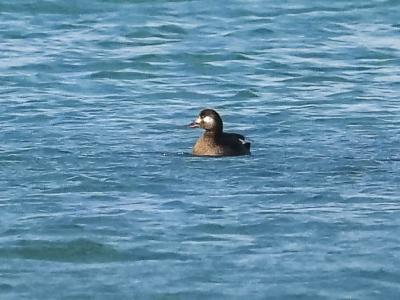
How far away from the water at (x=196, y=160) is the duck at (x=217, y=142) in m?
0.15

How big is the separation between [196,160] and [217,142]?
19.6 inches

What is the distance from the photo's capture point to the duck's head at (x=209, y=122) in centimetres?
1552

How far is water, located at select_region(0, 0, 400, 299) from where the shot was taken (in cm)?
1120

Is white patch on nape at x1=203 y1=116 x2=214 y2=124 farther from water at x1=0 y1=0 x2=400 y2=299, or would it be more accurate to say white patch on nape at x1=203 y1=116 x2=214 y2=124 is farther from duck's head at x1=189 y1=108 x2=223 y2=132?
water at x1=0 y1=0 x2=400 y2=299

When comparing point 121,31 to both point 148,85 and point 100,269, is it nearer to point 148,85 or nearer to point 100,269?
point 148,85

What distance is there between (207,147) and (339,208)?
2662mm

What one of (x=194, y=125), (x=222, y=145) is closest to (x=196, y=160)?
(x=222, y=145)

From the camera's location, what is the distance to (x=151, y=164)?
47.6 ft

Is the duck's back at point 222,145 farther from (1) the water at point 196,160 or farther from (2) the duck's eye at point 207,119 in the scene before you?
(2) the duck's eye at point 207,119

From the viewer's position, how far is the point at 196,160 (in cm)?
1487

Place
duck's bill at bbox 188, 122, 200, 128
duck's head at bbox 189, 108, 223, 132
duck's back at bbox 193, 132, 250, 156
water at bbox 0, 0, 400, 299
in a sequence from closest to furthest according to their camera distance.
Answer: water at bbox 0, 0, 400, 299, duck's back at bbox 193, 132, 250, 156, duck's head at bbox 189, 108, 223, 132, duck's bill at bbox 188, 122, 200, 128

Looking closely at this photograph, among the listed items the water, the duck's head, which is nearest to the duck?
the duck's head

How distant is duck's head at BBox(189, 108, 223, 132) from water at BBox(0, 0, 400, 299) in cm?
27

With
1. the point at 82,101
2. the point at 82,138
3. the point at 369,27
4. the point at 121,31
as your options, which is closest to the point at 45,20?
the point at 121,31
